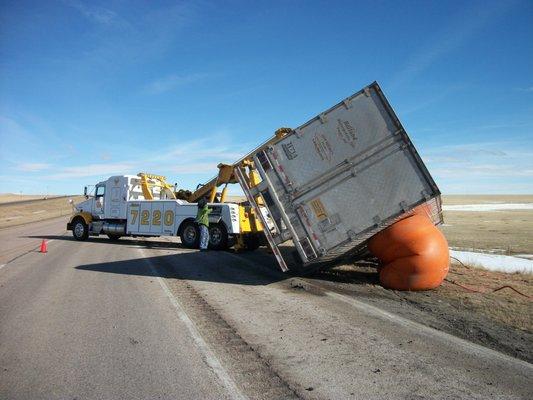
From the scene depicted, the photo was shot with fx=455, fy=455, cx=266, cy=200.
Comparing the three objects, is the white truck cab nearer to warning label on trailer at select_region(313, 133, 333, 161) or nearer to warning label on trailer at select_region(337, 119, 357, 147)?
warning label on trailer at select_region(313, 133, 333, 161)

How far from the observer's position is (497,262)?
14281mm

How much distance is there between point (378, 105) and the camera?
377 inches

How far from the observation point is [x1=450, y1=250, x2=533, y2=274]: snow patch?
13.0 m

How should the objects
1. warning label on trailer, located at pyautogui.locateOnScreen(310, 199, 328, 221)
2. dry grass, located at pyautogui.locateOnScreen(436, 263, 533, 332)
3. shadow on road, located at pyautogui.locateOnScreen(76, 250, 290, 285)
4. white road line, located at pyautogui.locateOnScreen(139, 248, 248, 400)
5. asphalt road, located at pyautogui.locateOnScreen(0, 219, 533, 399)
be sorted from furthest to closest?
shadow on road, located at pyautogui.locateOnScreen(76, 250, 290, 285) < warning label on trailer, located at pyautogui.locateOnScreen(310, 199, 328, 221) < dry grass, located at pyautogui.locateOnScreen(436, 263, 533, 332) < asphalt road, located at pyautogui.locateOnScreen(0, 219, 533, 399) < white road line, located at pyautogui.locateOnScreen(139, 248, 248, 400)

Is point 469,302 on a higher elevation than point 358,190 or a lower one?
lower

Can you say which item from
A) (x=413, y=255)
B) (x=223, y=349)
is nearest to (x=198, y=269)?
(x=413, y=255)

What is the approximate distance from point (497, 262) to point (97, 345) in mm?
12812

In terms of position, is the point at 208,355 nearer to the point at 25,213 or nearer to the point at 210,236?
the point at 210,236

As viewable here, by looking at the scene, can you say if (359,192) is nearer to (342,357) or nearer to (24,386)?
(342,357)

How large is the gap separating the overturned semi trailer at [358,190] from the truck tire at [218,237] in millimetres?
7120

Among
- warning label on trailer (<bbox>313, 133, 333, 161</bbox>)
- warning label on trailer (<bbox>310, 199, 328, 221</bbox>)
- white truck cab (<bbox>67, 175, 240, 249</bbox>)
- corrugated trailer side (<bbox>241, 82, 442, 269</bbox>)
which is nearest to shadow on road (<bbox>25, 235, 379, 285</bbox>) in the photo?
corrugated trailer side (<bbox>241, 82, 442, 269</bbox>)

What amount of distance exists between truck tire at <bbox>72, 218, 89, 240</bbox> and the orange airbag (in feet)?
53.5

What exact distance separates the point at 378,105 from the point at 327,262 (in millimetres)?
4469

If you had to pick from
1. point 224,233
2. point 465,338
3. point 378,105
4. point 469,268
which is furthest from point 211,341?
point 224,233
